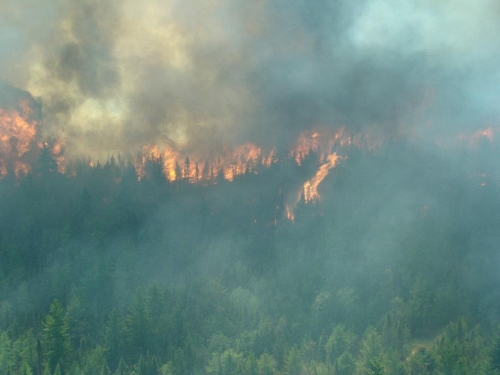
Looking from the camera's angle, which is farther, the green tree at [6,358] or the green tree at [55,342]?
the green tree at [55,342]

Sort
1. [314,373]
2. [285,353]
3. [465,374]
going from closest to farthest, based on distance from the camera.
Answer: [465,374], [314,373], [285,353]

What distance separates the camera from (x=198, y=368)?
188 meters

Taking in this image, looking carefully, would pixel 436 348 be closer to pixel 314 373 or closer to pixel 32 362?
pixel 314 373

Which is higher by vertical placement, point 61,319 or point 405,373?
point 61,319

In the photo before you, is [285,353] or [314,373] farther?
[285,353]

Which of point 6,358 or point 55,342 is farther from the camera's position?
point 55,342

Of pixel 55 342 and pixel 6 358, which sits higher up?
pixel 55 342

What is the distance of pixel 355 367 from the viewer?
615 feet

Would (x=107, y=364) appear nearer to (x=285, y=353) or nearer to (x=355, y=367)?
(x=285, y=353)

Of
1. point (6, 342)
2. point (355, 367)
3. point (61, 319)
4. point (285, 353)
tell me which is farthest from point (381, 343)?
point (6, 342)

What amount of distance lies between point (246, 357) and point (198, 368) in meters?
15.2

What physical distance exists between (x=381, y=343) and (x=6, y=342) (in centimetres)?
10908

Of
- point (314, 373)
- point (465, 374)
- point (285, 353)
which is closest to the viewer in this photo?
point (465, 374)

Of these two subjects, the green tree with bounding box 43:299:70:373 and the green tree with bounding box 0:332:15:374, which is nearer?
the green tree with bounding box 0:332:15:374
